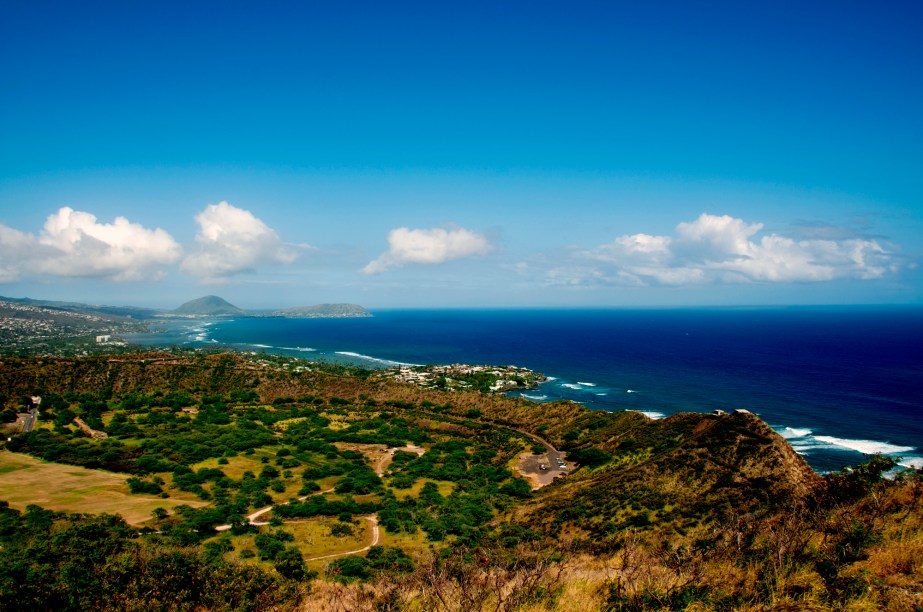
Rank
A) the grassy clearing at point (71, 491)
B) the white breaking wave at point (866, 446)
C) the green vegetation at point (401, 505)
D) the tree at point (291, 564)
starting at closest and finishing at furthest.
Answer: the green vegetation at point (401, 505) → the tree at point (291, 564) → the grassy clearing at point (71, 491) → the white breaking wave at point (866, 446)

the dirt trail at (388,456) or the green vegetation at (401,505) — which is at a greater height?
the green vegetation at (401,505)

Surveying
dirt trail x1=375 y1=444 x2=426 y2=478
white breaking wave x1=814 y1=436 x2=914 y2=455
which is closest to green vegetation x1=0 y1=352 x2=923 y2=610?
dirt trail x1=375 y1=444 x2=426 y2=478

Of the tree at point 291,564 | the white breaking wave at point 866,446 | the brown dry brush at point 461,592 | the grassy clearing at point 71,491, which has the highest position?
the brown dry brush at point 461,592

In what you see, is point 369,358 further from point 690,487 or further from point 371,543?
point 690,487

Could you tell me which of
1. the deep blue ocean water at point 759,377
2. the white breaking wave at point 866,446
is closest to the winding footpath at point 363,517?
the deep blue ocean water at point 759,377

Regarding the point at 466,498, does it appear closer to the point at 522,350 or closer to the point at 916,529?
the point at 916,529

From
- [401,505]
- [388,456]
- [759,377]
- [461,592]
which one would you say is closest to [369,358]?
[388,456]

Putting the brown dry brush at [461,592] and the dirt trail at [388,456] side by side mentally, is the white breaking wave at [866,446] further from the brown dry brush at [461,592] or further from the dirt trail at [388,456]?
the brown dry brush at [461,592]
